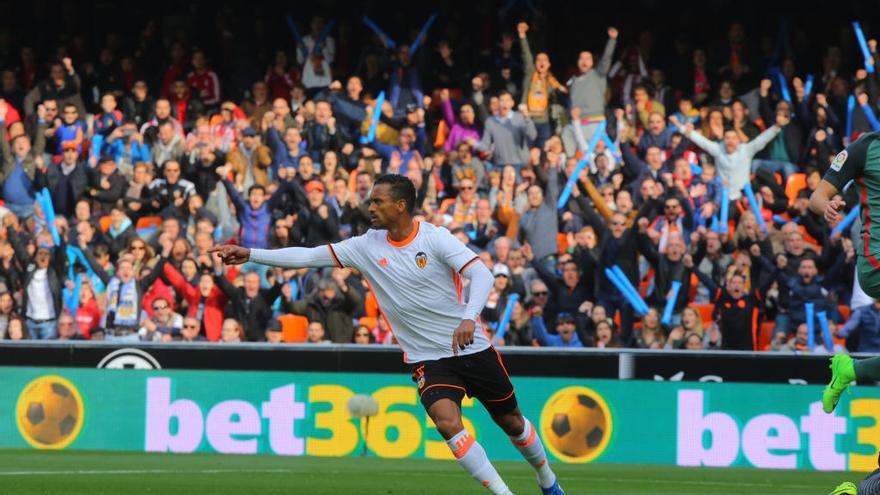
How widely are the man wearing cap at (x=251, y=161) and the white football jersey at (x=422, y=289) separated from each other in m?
11.0

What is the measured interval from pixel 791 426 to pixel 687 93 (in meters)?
6.65

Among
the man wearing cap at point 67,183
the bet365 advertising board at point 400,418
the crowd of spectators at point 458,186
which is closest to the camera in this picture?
the bet365 advertising board at point 400,418

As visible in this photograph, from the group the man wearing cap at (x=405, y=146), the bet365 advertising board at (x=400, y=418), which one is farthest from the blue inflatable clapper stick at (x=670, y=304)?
the man wearing cap at (x=405, y=146)

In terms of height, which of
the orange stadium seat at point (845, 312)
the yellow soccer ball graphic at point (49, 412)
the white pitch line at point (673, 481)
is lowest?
the white pitch line at point (673, 481)

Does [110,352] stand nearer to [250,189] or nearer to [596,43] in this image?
[250,189]

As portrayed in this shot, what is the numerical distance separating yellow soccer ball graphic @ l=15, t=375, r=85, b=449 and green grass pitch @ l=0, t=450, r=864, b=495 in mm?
828

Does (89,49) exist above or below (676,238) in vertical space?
above

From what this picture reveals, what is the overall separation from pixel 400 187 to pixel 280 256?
89 cm

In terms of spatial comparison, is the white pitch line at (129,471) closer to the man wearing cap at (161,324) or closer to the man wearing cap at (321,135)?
the man wearing cap at (161,324)

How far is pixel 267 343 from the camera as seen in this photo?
1641 centimetres

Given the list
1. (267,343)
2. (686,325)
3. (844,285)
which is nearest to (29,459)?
(267,343)

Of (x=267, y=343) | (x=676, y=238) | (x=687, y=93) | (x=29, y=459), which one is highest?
(x=687, y=93)

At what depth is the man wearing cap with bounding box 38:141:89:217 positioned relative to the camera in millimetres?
20719

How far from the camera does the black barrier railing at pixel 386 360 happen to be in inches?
598
